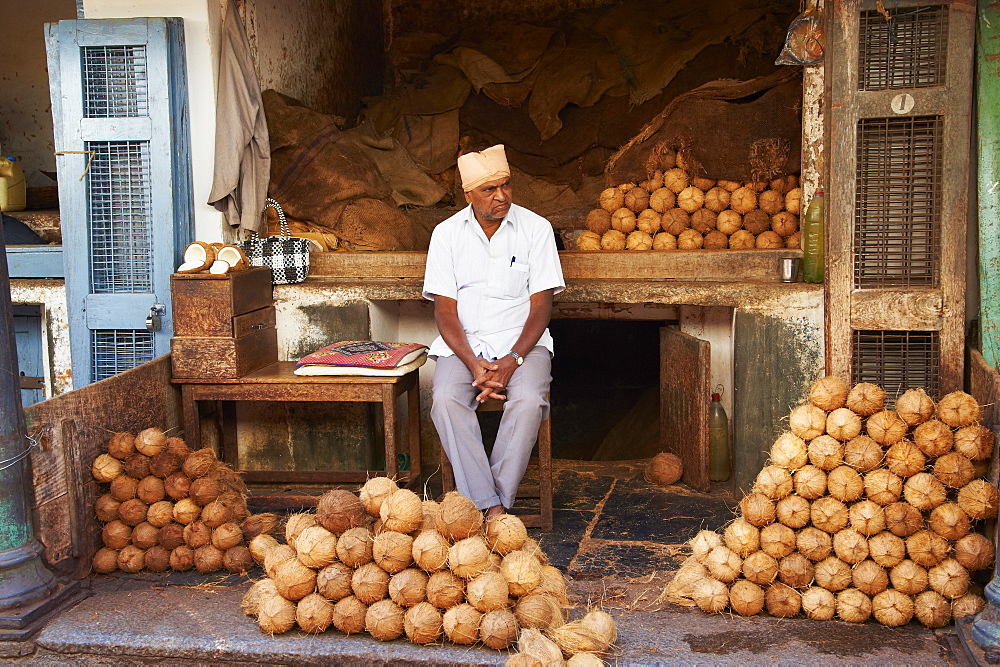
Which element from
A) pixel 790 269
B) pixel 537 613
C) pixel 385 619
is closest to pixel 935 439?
pixel 790 269

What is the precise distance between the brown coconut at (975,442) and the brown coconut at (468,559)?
1836mm

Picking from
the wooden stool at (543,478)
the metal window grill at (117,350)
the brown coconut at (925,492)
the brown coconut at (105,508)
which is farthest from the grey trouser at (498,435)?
the metal window grill at (117,350)

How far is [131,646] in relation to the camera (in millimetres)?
3373

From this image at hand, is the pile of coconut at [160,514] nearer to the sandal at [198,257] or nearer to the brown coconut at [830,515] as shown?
the sandal at [198,257]

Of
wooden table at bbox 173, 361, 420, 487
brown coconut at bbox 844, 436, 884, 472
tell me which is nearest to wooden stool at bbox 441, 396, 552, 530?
wooden table at bbox 173, 361, 420, 487

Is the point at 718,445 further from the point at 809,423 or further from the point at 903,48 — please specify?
the point at 903,48

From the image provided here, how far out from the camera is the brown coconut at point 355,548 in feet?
10.6

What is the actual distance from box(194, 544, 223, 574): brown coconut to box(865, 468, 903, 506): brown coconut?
268cm

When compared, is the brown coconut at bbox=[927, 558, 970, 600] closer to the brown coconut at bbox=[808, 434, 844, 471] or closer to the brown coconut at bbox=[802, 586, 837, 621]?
the brown coconut at bbox=[802, 586, 837, 621]

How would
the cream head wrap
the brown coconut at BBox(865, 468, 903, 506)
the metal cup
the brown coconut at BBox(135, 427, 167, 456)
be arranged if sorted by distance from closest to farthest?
1. the brown coconut at BBox(865, 468, 903, 506)
2. the brown coconut at BBox(135, 427, 167, 456)
3. the cream head wrap
4. the metal cup

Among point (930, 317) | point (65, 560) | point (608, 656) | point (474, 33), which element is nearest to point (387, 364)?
point (65, 560)

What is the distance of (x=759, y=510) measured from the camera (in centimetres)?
354

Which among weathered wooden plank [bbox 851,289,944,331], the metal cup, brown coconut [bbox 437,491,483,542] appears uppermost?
the metal cup

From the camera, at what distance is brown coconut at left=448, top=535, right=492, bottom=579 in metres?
3.13
